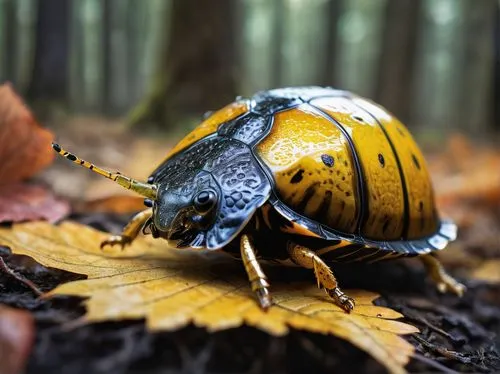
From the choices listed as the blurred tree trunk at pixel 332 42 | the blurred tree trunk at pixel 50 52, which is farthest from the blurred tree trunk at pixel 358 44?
the blurred tree trunk at pixel 50 52

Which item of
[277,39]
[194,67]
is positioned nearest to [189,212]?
[194,67]

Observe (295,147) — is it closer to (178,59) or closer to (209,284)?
(209,284)

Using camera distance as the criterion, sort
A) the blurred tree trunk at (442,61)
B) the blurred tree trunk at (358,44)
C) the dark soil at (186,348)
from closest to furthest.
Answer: the dark soil at (186,348) < the blurred tree trunk at (442,61) < the blurred tree trunk at (358,44)

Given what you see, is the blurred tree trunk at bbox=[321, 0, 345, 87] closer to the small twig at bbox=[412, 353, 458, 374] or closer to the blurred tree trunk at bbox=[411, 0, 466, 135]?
the small twig at bbox=[412, 353, 458, 374]

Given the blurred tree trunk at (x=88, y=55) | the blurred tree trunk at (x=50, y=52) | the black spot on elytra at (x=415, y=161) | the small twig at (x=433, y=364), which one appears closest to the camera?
the small twig at (x=433, y=364)

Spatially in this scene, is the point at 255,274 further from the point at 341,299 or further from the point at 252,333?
the point at 341,299

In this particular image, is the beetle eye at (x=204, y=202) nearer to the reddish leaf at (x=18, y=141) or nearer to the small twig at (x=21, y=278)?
the small twig at (x=21, y=278)

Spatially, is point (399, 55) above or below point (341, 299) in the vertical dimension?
above
